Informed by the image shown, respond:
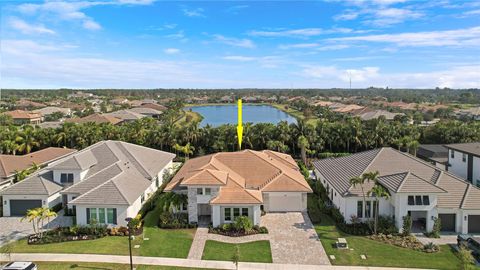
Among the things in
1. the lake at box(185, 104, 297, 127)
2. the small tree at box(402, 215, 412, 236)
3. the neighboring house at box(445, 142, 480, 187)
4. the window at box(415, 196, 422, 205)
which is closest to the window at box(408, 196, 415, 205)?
the window at box(415, 196, 422, 205)

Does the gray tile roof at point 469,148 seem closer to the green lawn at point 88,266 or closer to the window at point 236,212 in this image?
the window at point 236,212

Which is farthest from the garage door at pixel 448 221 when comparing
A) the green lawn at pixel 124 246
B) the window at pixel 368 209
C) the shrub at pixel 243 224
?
the green lawn at pixel 124 246

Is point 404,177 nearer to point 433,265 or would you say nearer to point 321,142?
point 433,265

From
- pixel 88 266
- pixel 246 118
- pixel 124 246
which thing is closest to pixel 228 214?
pixel 124 246

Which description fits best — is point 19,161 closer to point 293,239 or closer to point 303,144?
point 293,239

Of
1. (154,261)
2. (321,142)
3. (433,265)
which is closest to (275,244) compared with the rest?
(154,261)
